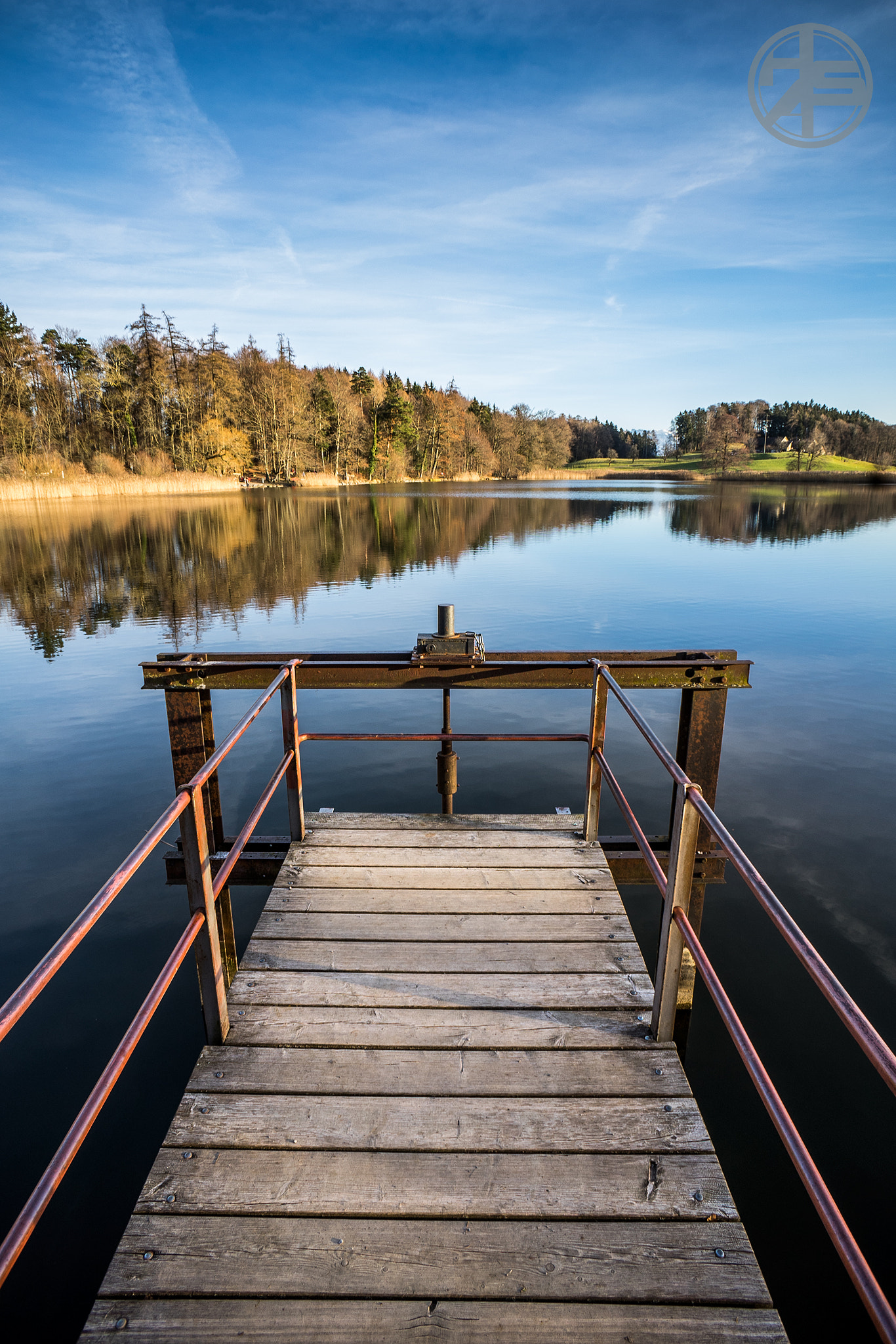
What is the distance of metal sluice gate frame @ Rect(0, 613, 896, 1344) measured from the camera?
1.81 m

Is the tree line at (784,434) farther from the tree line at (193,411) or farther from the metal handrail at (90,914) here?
the metal handrail at (90,914)

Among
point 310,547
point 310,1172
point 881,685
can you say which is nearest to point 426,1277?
point 310,1172

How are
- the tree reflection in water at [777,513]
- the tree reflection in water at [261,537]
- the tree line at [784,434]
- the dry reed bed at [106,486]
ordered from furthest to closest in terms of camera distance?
the tree line at [784,434]
the dry reed bed at [106,486]
the tree reflection in water at [777,513]
the tree reflection in water at [261,537]

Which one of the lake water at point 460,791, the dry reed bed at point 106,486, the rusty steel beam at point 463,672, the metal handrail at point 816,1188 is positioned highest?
the dry reed bed at point 106,486

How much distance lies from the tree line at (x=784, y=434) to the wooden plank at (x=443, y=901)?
351ft

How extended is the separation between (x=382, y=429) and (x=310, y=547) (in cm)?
5035

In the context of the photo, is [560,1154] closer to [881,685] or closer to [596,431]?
[881,685]

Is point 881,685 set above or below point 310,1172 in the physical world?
below

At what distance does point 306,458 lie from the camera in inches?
2562

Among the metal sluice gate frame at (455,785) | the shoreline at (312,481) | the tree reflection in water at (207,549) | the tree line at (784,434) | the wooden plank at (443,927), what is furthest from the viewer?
the tree line at (784,434)

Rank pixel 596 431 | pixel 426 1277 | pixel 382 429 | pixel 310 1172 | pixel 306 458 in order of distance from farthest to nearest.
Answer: pixel 596 431 < pixel 382 429 < pixel 306 458 < pixel 310 1172 < pixel 426 1277

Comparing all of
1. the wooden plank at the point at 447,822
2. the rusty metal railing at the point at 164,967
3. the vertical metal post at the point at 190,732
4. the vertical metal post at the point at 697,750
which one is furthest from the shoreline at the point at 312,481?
the rusty metal railing at the point at 164,967

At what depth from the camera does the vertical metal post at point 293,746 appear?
3814 millimetres

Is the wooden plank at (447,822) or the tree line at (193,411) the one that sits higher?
the tree line at (193,411)
